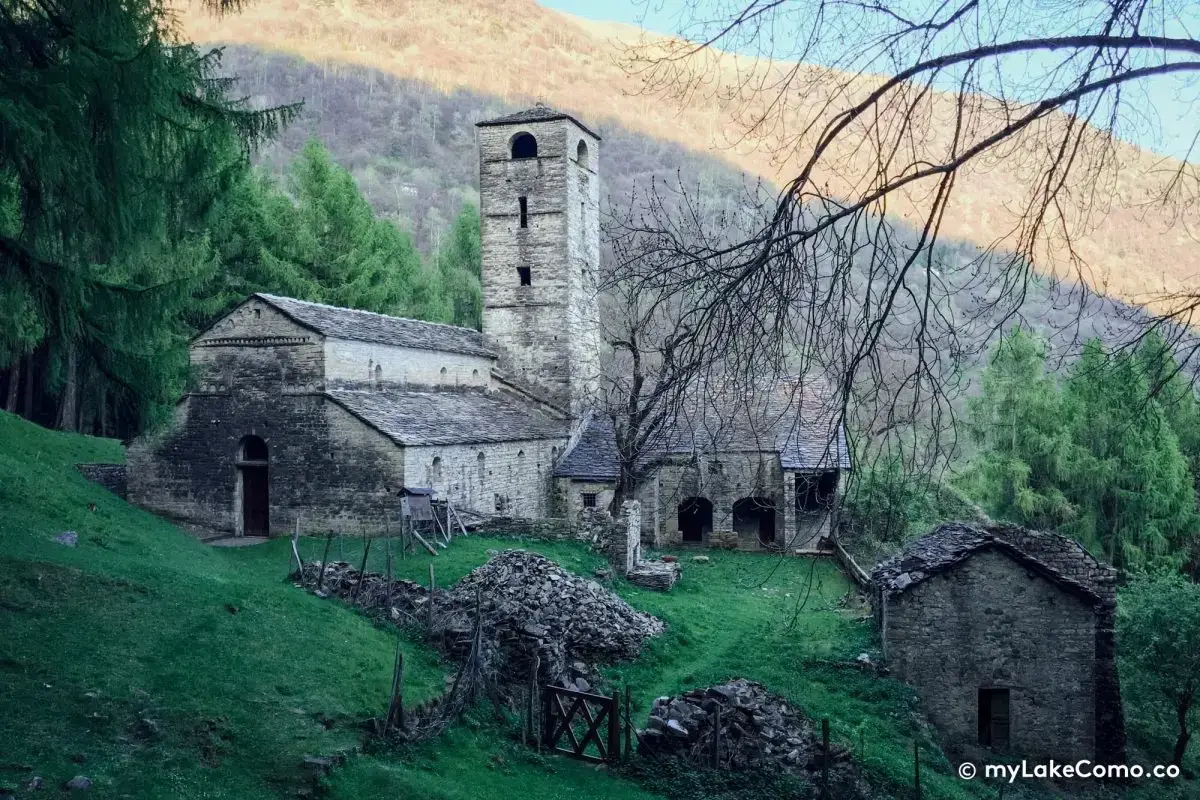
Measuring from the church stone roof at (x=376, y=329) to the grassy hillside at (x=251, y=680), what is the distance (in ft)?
20.9

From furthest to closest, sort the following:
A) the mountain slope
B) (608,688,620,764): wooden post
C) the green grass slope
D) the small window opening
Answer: the small window opening < (608,688,620,764): wooden post < the green grass slope < the mountain slope

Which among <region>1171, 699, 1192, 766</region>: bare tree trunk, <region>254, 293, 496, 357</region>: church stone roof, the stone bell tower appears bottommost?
<region>1171, 699, 1192, 766</region>: bare tree trunk

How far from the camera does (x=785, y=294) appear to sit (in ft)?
14.1

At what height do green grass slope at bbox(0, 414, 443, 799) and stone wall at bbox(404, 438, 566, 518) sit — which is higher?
stone wall at bbox(404, 438, 566, 518)

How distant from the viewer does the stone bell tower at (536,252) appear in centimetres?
2989

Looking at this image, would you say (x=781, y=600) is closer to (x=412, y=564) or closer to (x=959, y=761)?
(x=959, y=761)

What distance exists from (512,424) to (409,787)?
58.6ft

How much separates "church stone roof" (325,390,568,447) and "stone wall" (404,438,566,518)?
262 mm

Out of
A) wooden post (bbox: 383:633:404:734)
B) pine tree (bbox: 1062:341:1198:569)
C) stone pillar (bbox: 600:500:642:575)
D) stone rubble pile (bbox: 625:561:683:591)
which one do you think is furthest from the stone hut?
pine tree (bbox: 1062:341:1198:569)

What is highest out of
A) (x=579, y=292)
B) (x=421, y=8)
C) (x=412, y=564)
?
(x=421, y=8)

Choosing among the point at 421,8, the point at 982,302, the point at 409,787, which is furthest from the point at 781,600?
the point at 421,8

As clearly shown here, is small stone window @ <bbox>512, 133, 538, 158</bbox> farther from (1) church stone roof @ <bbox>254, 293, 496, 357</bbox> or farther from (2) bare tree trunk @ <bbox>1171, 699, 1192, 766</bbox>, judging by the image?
(2) bare tree trunk @ <bbox>1171, 699, 1192, 766</bbox>

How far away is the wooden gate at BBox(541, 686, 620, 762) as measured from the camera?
11.2 meters

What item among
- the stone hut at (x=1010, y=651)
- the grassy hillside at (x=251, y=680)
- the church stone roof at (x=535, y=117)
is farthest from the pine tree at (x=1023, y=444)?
the church stone roof at (x=535, y=117)
